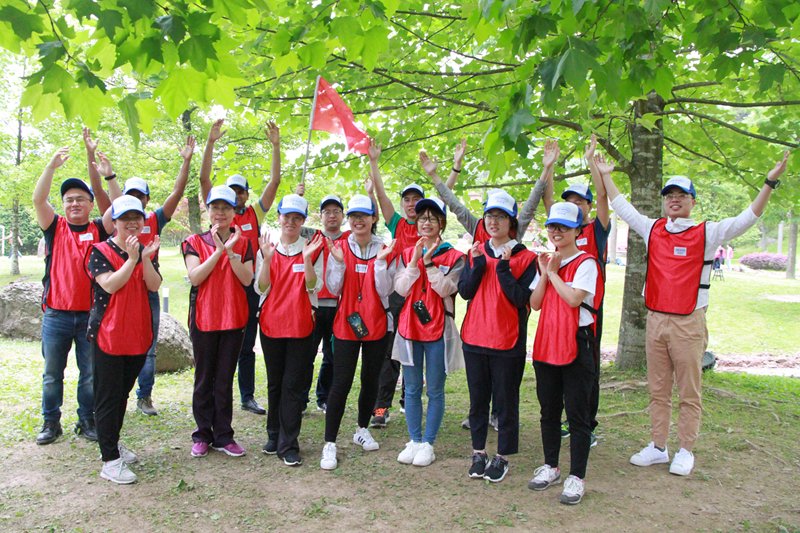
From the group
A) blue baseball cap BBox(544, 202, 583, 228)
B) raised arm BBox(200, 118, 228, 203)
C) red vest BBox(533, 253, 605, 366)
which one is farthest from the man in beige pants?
raised arm BBox(200, 118, 228, 203)

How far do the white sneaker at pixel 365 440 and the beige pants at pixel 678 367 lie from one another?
7.50 ft

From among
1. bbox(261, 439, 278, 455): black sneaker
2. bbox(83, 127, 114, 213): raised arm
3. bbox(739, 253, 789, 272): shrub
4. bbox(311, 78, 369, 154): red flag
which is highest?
bbox(311, 78, 369, 154): red flag

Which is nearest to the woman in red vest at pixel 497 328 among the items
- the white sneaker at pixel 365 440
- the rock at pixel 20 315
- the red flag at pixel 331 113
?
the white sneaker at pixel 365 440

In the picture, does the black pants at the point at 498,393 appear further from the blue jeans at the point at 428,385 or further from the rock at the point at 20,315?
the rock at the point at 20,315

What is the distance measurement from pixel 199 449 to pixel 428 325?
6.94ft

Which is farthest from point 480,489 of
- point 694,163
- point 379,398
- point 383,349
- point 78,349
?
point 694,163

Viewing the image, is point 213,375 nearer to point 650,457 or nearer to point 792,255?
point 650,457

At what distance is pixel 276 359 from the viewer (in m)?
4.38

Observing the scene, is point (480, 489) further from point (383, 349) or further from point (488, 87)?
point (488, 87)

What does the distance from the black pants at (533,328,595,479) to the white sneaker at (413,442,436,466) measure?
101cm

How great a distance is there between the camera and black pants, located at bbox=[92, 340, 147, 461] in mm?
3881

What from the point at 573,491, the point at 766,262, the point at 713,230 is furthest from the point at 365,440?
the point at 766,262

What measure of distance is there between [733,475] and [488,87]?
4289 mm

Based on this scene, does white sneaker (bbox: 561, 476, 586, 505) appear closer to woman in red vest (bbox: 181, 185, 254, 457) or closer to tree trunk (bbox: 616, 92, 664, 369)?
woman in red vest (bbox: 181, 185, 254, 457)
